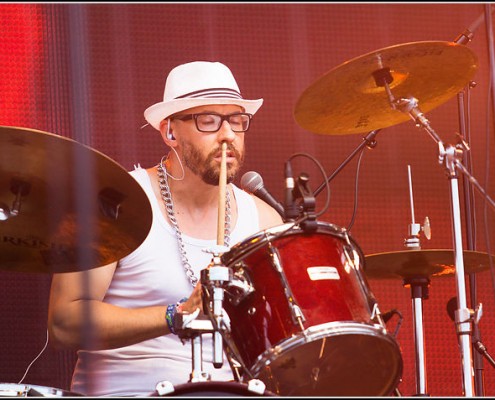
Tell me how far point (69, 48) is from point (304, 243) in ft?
4.53

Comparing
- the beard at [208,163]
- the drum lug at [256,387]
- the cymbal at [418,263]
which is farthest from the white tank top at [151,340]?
the drum lug at [256,387]

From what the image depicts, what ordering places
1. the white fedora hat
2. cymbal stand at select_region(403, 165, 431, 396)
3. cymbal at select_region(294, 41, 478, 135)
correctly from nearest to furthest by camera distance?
cymbal at select_region(294, 41, 478, 135), the white fedora hat, cymbal stand at select_region(403, 165, 431, 396)

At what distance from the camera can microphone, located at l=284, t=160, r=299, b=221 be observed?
6.20ft

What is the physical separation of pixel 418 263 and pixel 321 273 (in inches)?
31.0

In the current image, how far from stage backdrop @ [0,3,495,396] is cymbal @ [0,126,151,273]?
84 cm


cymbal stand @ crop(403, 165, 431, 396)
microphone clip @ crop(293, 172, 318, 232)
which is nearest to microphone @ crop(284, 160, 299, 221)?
microphone clip @ crop(293, 172, 318, 232)

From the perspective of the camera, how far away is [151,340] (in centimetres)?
248

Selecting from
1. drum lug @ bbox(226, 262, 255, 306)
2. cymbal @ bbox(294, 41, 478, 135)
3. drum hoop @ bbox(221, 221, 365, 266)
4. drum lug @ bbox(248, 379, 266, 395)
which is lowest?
drum lug @ bbox(248, 379, 266, 395)

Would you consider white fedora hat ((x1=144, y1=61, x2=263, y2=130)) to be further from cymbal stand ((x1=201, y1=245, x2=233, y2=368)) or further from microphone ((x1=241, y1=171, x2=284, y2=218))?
cymbal stand ((x1=201, y1=245, x2=233, y2=368))

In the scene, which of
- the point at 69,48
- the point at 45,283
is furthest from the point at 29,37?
the point at 45,283

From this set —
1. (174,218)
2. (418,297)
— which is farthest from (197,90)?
(418,297)

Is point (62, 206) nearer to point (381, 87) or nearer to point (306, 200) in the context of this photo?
point (306, 200)

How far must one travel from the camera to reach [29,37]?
298 centimetres

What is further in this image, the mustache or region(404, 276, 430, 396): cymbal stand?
region(404, 276, 430, 396): cymbal stand
